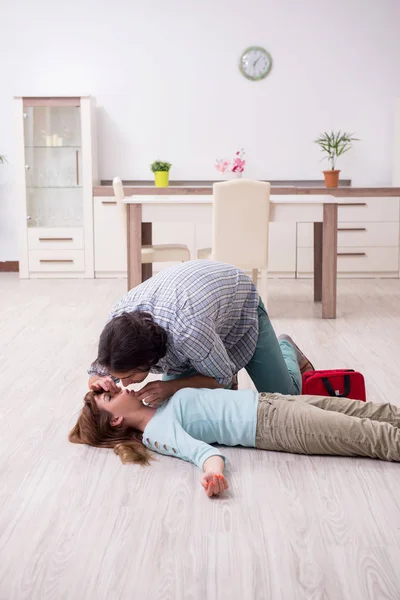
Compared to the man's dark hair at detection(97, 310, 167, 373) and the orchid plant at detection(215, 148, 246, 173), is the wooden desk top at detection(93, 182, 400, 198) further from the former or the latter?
the man's dark hair at detection(97, 310, 167, 373)

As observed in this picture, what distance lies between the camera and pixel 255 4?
21.8ft

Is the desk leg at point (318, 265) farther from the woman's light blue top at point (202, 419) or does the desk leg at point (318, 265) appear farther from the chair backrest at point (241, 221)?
the woman's light blue top at point (202, 419)

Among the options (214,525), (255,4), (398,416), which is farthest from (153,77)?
(214,525)

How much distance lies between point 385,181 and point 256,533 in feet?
17.6

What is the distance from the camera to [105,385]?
7.93 ft

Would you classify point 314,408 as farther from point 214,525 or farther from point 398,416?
point 214,525

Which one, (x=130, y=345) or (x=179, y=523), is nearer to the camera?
(x=179, y=523)

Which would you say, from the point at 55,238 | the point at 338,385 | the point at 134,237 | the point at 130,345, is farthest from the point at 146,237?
the point at 130,345

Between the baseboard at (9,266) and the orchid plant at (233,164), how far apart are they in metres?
1.98

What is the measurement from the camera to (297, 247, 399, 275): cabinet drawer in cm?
650

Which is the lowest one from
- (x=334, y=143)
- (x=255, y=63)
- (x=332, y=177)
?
(x=332, y=177)

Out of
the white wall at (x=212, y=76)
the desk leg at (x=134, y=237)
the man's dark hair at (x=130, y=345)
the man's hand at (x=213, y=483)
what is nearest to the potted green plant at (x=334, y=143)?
the white wall at (x=212, y=76)

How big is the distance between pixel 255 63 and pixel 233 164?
89 centimetres

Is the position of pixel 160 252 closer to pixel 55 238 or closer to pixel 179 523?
pixel 55 238
